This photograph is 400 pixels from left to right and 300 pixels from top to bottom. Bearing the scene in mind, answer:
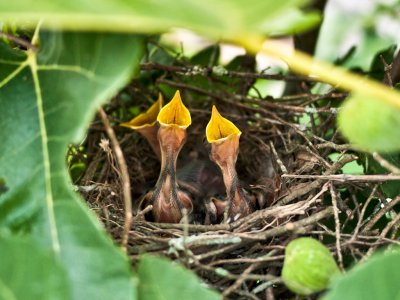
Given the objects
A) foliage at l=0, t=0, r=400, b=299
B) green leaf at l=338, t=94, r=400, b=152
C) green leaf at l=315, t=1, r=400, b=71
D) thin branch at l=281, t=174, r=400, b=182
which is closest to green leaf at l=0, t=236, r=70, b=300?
foliage at l=0, t=0, r=400, b=299

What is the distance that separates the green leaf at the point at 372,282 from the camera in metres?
0.65

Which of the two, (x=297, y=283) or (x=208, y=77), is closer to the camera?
(x=297, y=283)

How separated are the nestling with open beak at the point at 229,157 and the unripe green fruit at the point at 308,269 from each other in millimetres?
427

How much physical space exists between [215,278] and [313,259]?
0.24m

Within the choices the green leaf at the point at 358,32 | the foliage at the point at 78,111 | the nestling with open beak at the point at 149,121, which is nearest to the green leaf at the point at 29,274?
the foliage at the point at 78,111

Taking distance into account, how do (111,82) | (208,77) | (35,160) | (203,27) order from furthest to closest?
(208,77), (35,160), (111,82), (203,27)

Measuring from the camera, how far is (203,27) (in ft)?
1.69

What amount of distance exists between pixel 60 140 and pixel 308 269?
34cm

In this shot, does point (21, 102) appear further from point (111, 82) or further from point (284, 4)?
point (284, 4)

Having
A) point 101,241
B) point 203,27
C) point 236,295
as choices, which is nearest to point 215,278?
point 236,295

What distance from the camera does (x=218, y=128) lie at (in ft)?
4.08

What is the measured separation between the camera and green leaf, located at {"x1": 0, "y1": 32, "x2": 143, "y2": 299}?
2.16ft

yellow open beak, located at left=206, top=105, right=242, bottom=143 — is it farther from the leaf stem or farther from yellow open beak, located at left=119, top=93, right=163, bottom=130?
the leaf stem

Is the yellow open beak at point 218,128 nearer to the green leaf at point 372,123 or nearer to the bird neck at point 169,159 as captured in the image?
the bird neck at point 169,159
